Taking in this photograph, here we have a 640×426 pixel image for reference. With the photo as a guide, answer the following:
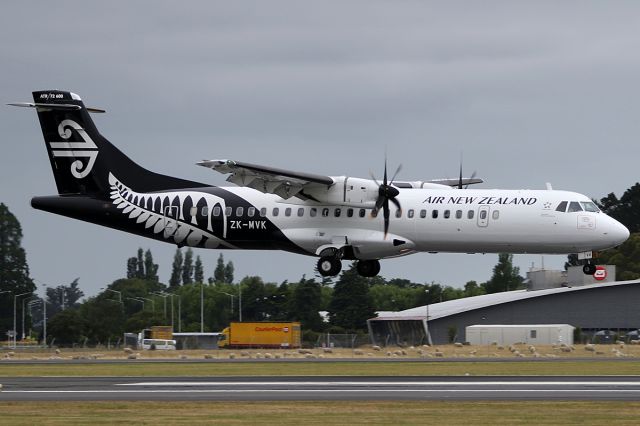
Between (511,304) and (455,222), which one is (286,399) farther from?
(511,304)

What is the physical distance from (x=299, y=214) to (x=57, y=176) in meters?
11.2

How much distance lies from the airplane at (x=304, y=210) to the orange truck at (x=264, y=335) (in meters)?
19.6

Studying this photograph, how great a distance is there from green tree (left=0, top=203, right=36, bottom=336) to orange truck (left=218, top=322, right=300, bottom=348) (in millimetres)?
32539

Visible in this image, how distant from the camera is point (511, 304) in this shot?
87000mm

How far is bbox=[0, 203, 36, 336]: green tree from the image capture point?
102812 mm

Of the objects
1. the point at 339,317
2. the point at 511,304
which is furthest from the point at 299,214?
the point at 339,317

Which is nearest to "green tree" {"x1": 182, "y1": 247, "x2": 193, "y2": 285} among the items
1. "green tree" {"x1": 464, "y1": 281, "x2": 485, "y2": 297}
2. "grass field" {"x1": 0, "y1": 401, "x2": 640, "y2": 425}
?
"green tree" {"x1": 464, "y1": 281, "x2": 485, "y2": 297}

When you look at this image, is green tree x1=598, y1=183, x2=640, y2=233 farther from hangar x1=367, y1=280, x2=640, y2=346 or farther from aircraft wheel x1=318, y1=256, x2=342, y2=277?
aircraft wheel x1=318, y1=256, x2=342, y2=277

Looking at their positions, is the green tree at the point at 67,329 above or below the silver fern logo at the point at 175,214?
below

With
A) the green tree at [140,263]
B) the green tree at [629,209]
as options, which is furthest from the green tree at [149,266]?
the green tree at [629,209]

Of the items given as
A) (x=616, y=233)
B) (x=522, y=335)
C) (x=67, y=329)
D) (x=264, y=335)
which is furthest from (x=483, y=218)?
(x=67, y=329)

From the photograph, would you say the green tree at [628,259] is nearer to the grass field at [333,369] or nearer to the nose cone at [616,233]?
the nose cone at [616,233]

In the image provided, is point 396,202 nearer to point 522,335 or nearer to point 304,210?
point 304,210

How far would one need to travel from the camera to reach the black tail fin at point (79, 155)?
2069 inches
